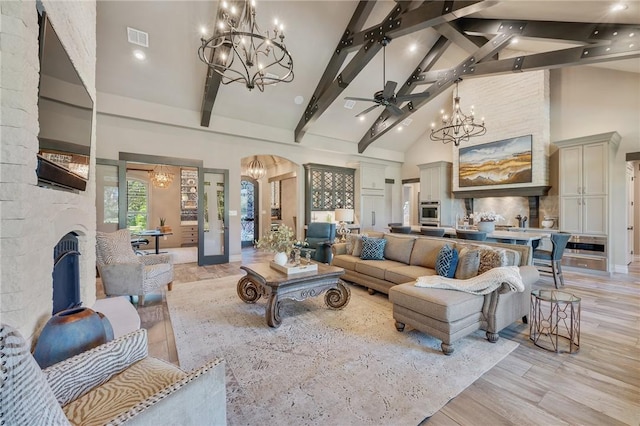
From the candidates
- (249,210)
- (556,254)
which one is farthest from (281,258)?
(249,210)

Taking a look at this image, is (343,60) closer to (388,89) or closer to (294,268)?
(388,89)

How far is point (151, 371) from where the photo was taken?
1.42 metres

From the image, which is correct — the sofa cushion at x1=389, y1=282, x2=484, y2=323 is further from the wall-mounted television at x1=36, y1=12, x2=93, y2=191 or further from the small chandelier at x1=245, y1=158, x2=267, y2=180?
the small chandelier at x1=245, y1=158, x2=267, y2=180

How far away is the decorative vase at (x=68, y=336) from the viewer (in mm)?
1521

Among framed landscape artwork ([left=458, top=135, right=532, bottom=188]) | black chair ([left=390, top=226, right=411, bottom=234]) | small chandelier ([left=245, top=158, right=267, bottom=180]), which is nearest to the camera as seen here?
black chair ([left=390, top=226, right=411, bottom=234])

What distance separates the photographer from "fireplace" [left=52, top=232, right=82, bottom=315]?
82.7 inches

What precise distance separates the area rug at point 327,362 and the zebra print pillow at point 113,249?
1.07 meters

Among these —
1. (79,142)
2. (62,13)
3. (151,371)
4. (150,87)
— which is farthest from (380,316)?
(150,87)

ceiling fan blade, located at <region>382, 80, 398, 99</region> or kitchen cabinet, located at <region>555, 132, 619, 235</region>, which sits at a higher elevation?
ceiling fan blade, located at <region>382, 80, 398, 99</region>

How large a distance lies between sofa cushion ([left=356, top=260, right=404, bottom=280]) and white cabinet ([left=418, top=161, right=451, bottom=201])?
Result: 16.9 ft

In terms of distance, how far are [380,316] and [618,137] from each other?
654 cm

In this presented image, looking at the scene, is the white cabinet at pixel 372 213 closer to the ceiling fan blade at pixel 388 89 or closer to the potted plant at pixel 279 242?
the ceiling fan blade at pixel 388 89

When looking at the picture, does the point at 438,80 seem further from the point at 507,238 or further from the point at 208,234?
the point at 208,234

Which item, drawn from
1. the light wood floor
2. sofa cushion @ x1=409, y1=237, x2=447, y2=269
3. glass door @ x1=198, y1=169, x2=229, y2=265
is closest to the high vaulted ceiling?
glass door @ x1=198, y1=169, x2=229, y2=265
